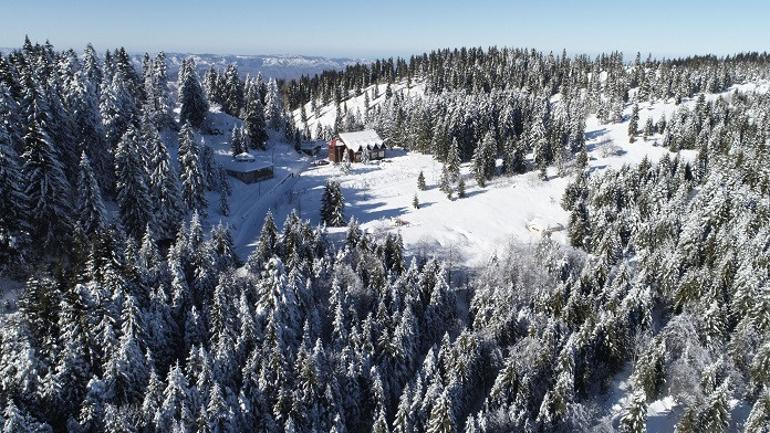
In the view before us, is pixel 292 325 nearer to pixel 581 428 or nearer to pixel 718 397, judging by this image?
pixel 581 428

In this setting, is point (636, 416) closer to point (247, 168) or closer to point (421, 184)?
point (421, 184)

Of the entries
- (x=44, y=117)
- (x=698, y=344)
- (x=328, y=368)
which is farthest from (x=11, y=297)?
(x=698, y=344)

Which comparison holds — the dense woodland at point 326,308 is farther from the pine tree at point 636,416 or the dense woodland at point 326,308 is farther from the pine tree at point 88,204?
the pine tree at point 636,416

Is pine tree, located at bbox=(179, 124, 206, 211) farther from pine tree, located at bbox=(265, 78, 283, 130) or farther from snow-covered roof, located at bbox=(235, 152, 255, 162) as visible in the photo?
pine tree, located at bbox=(265, 78, 283, 130)

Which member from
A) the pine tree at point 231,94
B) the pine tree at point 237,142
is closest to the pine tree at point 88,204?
the pine tree at point 237,142

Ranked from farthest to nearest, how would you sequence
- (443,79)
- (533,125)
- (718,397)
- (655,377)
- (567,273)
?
1. (443,79)
2. (533,125)
3. (567,273)
4. (655,377)
5. (718,397)

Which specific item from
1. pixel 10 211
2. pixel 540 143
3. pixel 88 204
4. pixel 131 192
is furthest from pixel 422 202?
pixel 10 211
